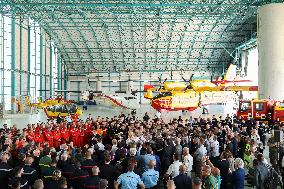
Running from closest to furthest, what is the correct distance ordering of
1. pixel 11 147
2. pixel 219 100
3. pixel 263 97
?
pixel 11 147 → pixel 263 97 → pixel 219 100

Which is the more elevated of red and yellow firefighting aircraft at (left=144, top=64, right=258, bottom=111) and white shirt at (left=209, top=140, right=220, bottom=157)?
red and yellow firefighting aircraft at (left=144, top=64, right=258, bottom=111)

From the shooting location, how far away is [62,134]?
15.5 meters

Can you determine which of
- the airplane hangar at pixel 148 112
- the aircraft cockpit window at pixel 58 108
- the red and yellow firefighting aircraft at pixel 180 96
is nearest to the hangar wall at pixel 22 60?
the airplane hangar at pixel 148 112

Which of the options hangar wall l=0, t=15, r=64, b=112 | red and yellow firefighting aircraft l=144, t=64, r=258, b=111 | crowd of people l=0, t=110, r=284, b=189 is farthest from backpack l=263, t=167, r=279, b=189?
hangar wall l=0, t=15, r=64, b=112

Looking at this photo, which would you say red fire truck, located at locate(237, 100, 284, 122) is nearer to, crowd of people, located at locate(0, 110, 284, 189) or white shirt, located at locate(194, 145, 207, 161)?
crowd of people, located at locate(0, 110, 284, 189)

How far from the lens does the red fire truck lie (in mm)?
24891

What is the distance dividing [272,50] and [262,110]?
4.87 metres

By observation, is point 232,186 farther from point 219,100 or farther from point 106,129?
point 219,100

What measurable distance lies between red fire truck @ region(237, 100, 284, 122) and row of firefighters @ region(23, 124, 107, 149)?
40.2 feet

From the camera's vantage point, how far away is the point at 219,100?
36438mm

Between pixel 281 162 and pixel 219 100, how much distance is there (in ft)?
84.8

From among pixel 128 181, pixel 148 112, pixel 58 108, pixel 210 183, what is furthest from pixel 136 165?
pixel 148 112

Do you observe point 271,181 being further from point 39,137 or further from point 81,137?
point 81,137

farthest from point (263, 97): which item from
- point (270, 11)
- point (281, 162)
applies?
point (281, 162)
